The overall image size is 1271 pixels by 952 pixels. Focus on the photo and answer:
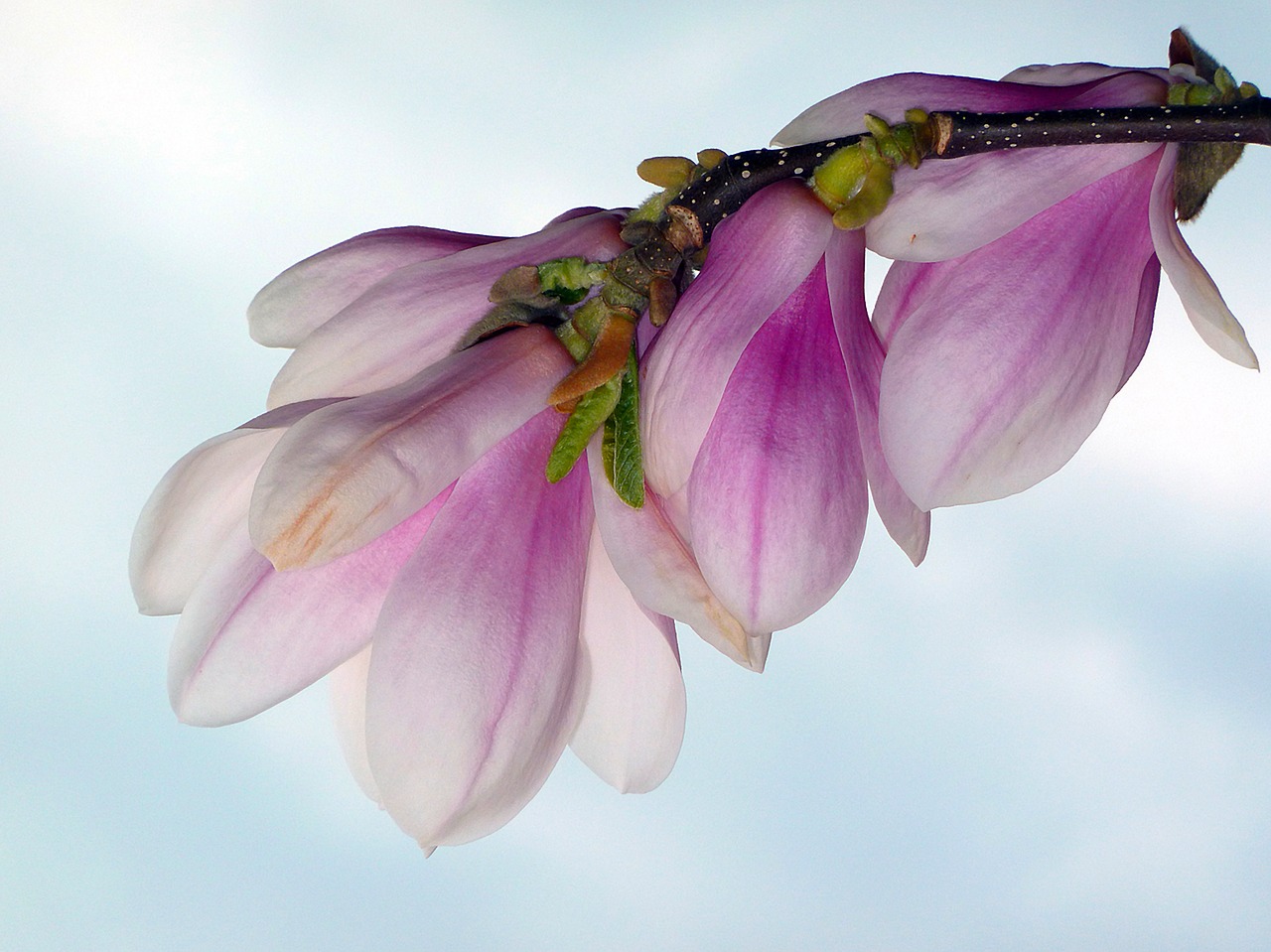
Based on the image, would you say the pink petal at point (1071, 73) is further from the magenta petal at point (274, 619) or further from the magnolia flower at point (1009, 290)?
the magenta petal at point (274, 619)

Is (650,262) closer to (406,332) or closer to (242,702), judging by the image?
(406,332)

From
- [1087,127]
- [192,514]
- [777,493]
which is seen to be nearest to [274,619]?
[192,514]

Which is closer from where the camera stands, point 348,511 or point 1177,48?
point 348,511

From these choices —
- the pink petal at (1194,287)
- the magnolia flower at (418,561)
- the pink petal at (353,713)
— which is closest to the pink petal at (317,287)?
the magnolia flower at (418,561)

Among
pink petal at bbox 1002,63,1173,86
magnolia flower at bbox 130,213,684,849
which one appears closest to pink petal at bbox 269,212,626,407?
magnolia flower at bbox 130,213,684,849

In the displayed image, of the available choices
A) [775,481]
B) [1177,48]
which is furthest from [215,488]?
[1177,48]
